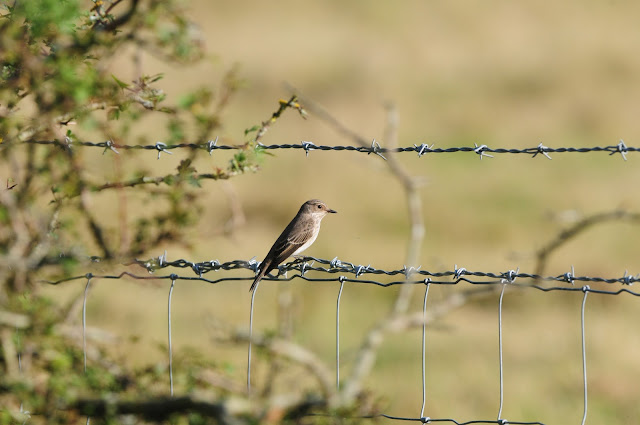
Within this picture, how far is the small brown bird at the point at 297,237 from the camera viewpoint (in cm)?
693

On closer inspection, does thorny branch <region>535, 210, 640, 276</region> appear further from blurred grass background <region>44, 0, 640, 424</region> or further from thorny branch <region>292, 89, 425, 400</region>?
thorny branch <region>292, 89, 425, 400</region>

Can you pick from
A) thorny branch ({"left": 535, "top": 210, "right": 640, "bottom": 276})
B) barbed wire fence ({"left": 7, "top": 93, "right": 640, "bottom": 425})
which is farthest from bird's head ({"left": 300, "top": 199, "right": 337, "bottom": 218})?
thorny branch ({"left": 535, "top": 210, "right": 640, "bottom": 276})

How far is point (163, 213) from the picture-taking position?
6375mm

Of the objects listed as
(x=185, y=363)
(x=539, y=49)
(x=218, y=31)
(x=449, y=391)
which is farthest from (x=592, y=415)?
(x=218, y=31)

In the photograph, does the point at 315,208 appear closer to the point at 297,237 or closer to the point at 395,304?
the point at 297,237

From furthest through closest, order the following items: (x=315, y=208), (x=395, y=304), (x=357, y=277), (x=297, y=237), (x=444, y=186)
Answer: (x=444, y=186) → (x=395, y=304) → (x=315, y=208) → (x=297, y=237) → (x=357, y=277)

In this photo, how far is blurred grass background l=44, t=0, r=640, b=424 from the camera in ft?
33.1

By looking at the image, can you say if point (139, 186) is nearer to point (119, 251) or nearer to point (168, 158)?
point (119, 251)

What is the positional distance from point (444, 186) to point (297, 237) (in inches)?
403

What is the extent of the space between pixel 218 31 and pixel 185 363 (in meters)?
22.9

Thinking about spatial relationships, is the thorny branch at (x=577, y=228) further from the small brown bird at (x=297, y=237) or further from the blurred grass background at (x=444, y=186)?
the small brown bird at (x=297, y=237)

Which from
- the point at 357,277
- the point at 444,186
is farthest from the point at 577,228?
the point at 444,186

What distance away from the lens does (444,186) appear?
676 inches

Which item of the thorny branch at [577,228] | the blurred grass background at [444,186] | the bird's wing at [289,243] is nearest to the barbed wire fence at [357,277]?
the thorny branch at [577,228]
